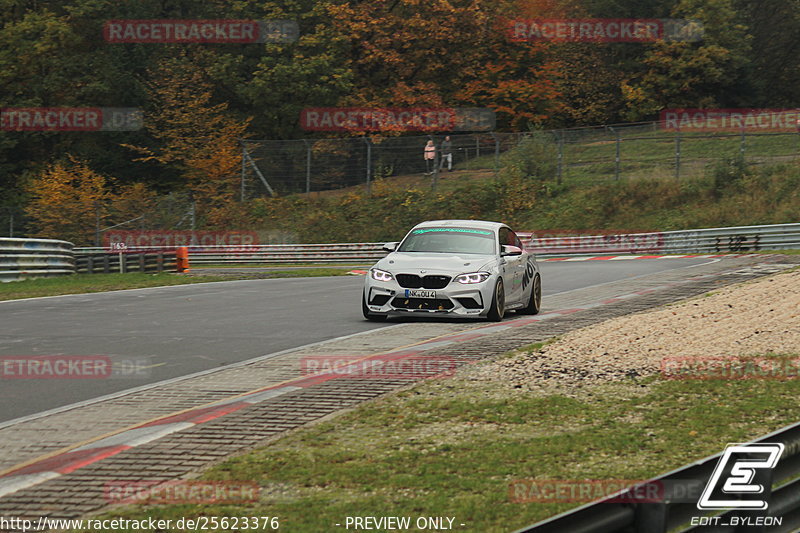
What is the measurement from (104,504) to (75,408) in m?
3.39

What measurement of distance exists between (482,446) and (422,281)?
835 cm

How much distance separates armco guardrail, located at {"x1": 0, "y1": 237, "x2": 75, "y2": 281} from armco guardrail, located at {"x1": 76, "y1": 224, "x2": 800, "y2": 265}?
10270 millimetres

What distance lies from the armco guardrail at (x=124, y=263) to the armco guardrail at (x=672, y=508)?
3076 centimetres

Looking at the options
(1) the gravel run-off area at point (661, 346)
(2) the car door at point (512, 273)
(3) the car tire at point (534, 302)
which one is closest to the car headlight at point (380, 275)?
(2) the car door at point (512, 273)

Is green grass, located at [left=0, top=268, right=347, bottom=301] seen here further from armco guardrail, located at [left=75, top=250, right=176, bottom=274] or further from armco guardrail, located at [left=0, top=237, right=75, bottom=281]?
armco guardrail, located at [left=75, top=250, right=176, bottom=274]

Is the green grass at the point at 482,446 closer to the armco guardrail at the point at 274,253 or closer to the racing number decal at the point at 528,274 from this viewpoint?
the racing number decal at the point at 528,274

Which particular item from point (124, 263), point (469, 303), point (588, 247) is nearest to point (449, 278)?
point (469, 303)

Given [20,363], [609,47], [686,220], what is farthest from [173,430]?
[609,47]

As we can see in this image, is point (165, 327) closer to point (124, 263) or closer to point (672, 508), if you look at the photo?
point (672, 508)

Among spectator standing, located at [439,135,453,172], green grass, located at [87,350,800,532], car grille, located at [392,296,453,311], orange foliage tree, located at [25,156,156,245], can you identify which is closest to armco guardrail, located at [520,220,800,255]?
spectator standing, located at [439,135,453,172]

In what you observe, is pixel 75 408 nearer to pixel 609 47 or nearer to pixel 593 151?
pixel 593 151

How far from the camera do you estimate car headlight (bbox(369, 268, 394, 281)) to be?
1548 cm

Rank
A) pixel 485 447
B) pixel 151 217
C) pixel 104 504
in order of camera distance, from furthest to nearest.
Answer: pixel 151 217
pixel 485 447
pixel 104 504

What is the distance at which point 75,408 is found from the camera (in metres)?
9.00
